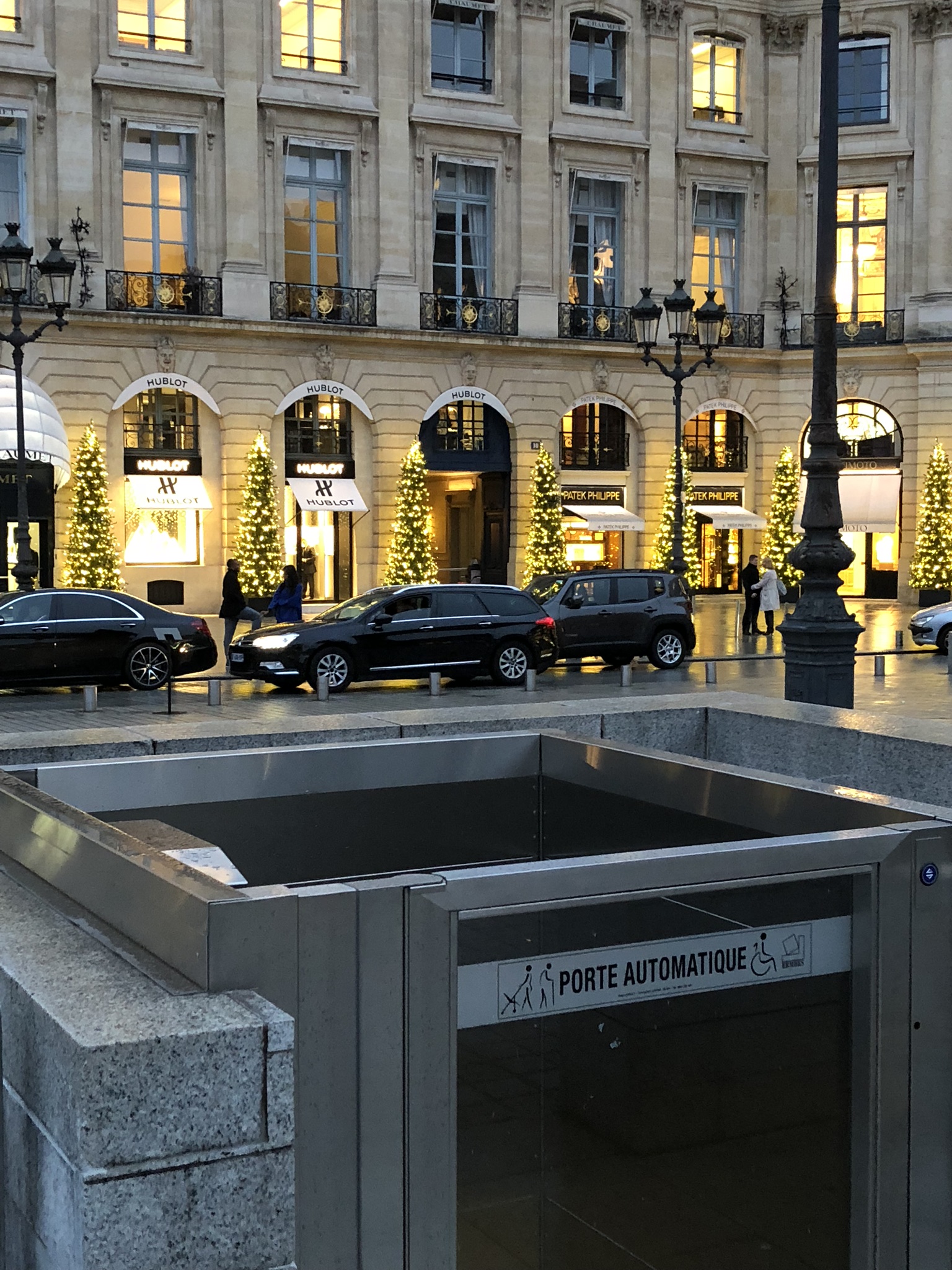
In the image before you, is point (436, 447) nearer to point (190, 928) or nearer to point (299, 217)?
point (299, 217)

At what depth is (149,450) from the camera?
1683 inches

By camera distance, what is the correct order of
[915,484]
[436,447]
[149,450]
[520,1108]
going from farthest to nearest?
[915,484], [436,447], [149,450], [520,1108]

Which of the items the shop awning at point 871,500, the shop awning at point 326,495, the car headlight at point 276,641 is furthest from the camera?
the shop awning at point 871,500

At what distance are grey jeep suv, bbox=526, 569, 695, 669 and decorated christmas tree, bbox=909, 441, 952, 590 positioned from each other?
2136 centimetres

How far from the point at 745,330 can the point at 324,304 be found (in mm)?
13907

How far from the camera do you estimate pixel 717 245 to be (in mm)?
50562

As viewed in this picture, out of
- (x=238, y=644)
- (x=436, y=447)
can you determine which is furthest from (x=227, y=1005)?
(x=436, y=447)

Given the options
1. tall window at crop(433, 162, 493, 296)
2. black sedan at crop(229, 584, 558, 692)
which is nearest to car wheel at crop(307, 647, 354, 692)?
black sedan at crop(229, 584, 558, 692)

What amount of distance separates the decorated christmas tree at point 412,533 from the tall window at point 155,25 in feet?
40.2

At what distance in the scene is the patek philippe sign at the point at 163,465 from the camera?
1670 inches

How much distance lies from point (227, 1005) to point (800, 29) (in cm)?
5284

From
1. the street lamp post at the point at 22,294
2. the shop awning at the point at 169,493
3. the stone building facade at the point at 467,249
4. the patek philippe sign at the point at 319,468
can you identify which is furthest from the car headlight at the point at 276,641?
the patek philippe sign at the point at 319,468

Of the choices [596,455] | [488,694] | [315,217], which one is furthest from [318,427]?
[488,694]

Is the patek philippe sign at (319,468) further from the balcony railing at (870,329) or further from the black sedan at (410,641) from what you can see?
the black sedan at (410,641)
